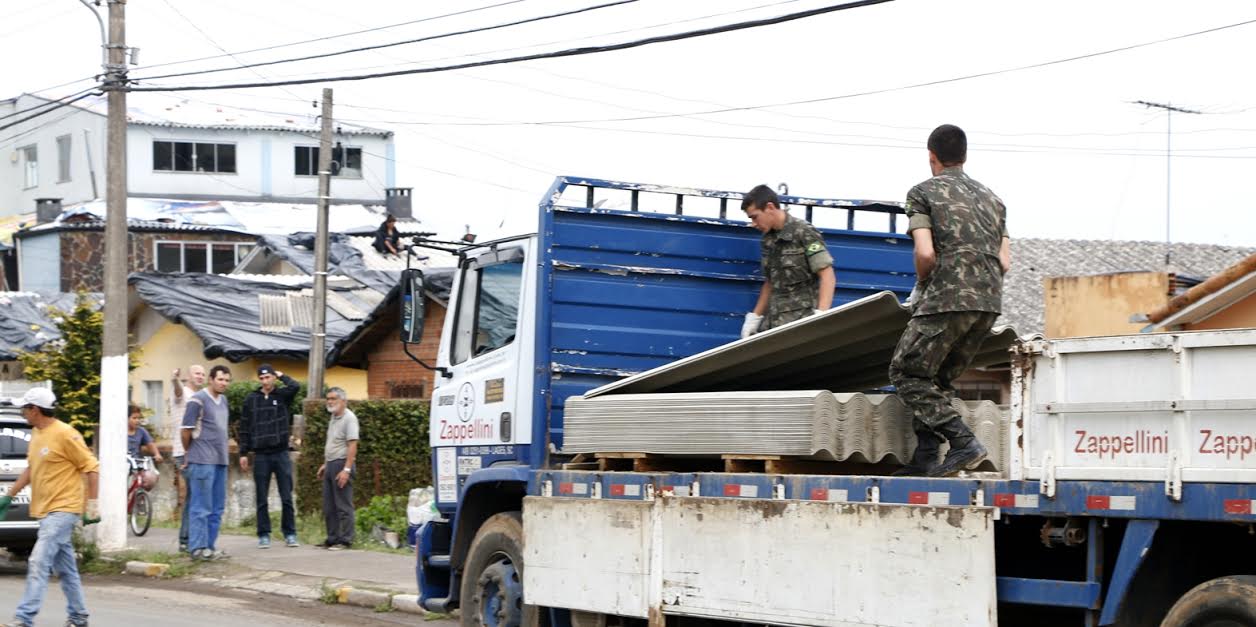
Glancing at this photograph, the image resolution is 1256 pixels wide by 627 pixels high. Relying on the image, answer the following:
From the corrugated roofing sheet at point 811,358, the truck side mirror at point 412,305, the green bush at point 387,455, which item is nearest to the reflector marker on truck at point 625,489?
the corrugated roofing sheet at point 811,358

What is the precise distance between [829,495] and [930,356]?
0.80 metres

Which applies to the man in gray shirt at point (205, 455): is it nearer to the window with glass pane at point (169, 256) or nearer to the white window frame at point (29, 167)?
the window with glass pane at point (169, 256)

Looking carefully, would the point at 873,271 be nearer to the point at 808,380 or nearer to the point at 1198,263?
the point at 808,380

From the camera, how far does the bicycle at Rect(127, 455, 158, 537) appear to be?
65.6 ft

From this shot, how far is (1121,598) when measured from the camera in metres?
6.15

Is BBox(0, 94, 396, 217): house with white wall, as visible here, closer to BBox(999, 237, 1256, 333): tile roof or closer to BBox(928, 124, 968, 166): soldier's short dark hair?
BBox(999, 237, 1256, 333): tile roof

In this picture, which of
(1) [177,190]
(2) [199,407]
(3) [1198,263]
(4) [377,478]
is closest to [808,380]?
(2) [199,407]

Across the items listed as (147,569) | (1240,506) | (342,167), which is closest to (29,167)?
(342,167)

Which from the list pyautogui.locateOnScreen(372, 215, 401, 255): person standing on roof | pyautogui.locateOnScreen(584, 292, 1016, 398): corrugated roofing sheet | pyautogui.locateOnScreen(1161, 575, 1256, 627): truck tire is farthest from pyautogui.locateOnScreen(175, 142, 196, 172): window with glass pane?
pyautogui.locateOnScreen(1161, 575, 1256, 627): truck tire

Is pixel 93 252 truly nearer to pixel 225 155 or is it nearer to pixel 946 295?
pixel 225 155

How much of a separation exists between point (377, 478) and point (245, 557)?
4.59m

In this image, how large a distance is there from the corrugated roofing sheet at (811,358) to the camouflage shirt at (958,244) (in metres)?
0.35

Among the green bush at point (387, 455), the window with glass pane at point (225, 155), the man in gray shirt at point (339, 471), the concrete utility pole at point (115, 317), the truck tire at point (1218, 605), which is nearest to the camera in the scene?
the truck tire at point (1218, 605)

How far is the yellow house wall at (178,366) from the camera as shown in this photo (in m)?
33.6
